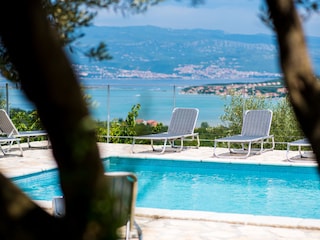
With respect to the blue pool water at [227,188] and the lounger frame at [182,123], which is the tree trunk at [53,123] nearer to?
the blue pool water at [227,188]

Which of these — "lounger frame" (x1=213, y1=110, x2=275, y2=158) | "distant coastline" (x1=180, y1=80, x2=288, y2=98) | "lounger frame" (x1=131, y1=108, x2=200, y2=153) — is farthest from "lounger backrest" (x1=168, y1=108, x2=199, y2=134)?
"distant coastline" (x1=180, y1=80, x2=288, y2=98)

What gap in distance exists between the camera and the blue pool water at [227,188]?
7.63m

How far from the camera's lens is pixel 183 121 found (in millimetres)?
11250

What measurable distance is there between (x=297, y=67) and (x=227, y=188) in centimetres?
828

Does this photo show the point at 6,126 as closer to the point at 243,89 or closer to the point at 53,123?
the point at 243,89

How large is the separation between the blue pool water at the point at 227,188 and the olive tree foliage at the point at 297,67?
231 inches

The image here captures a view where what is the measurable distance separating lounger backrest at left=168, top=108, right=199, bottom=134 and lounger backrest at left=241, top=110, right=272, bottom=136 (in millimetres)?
893

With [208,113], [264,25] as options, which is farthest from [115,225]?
[208,113]

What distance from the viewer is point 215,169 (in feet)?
33.3

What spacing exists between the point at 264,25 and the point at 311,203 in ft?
24.0

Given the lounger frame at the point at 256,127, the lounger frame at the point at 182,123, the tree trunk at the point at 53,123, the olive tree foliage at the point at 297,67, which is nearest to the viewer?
the tree trunk at the point at 53,123

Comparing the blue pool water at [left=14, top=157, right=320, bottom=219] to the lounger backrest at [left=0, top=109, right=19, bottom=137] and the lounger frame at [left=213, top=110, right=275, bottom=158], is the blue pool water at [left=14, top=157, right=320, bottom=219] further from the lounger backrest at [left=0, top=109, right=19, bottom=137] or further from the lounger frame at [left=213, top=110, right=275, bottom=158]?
the lounger backrest at [left=0, top=109, right=19, bottom=137]

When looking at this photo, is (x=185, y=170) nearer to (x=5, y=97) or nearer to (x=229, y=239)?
(x=5, y=97)

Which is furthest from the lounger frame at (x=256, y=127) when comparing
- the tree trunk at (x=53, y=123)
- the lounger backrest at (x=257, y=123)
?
the tree trunk at (x=53, y=123)
